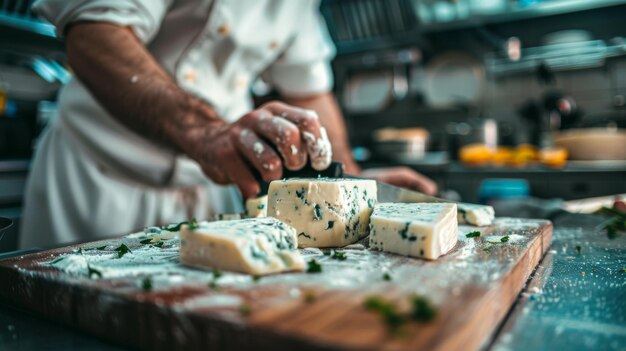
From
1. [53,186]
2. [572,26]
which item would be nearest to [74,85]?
[53,186]

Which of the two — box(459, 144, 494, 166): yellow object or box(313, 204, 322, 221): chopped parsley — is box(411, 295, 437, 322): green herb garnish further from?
box(459, 144, 494, 166): yellow object

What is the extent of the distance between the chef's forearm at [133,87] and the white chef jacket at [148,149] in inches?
6.8

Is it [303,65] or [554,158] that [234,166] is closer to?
[303,65]

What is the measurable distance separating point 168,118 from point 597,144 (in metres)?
2.99

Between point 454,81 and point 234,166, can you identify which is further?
point 454,81

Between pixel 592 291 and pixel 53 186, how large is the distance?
70.0 inches

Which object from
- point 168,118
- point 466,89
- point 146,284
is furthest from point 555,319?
point 466,89

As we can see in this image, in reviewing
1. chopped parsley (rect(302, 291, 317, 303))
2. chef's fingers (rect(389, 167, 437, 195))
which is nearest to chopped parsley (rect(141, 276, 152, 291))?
chopped parsley (rect(302, 291, 317, 303))

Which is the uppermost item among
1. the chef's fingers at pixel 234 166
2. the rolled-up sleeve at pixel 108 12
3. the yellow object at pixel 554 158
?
the rolled-up sleeve at pixel 108 12

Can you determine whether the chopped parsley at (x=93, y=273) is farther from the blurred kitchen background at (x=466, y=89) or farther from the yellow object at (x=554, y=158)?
the yellow object at (x=554, y=158)

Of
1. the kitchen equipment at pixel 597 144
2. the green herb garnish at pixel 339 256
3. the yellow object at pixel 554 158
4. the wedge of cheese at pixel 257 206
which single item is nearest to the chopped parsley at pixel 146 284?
the green herb garnish at pixel 339 256

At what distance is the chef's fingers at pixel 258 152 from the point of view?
3.61 feet

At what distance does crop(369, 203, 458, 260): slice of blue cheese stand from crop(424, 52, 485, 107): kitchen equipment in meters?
3.56

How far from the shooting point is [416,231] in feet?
2.90
